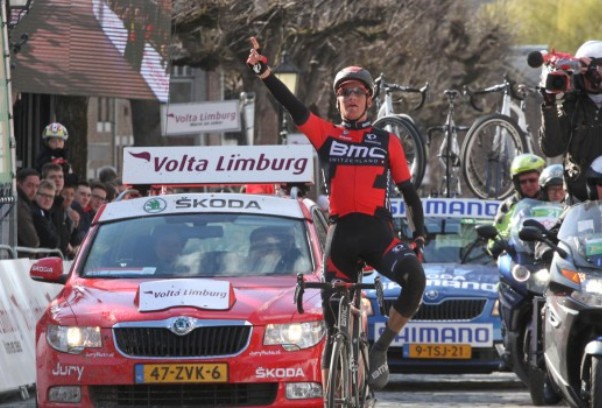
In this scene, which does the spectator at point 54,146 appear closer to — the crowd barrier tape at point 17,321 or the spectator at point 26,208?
the spectator at point 26,208

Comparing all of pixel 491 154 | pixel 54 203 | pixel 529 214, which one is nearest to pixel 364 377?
pixel 529 214

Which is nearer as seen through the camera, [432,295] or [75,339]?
[75,339]

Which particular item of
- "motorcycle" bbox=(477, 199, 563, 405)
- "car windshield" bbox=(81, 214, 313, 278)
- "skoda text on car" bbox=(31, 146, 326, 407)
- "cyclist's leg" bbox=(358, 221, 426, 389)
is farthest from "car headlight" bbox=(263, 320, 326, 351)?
"motorcycle" bbox=(477, 199, 563, 405)

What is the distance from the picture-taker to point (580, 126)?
42.5ft

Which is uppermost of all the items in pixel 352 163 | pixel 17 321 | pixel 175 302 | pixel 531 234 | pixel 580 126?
pixel 580 126

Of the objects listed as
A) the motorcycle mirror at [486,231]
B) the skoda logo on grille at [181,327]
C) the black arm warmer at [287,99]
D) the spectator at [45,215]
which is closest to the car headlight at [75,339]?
the skoda logo on grille at [181,327]

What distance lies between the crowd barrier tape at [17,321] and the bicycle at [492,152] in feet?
18.9

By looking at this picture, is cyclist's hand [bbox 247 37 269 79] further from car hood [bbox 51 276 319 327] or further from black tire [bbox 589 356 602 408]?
black tire [bbox 589 356 602 408]

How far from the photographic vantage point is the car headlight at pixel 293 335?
11.5 m

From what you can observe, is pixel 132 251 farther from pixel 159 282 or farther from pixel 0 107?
pixel 0 107

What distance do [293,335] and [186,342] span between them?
1.98 feet

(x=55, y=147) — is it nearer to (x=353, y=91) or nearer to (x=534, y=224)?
(x=534, y=224)

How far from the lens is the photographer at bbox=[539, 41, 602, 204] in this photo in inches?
504

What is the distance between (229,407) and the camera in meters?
11.4
